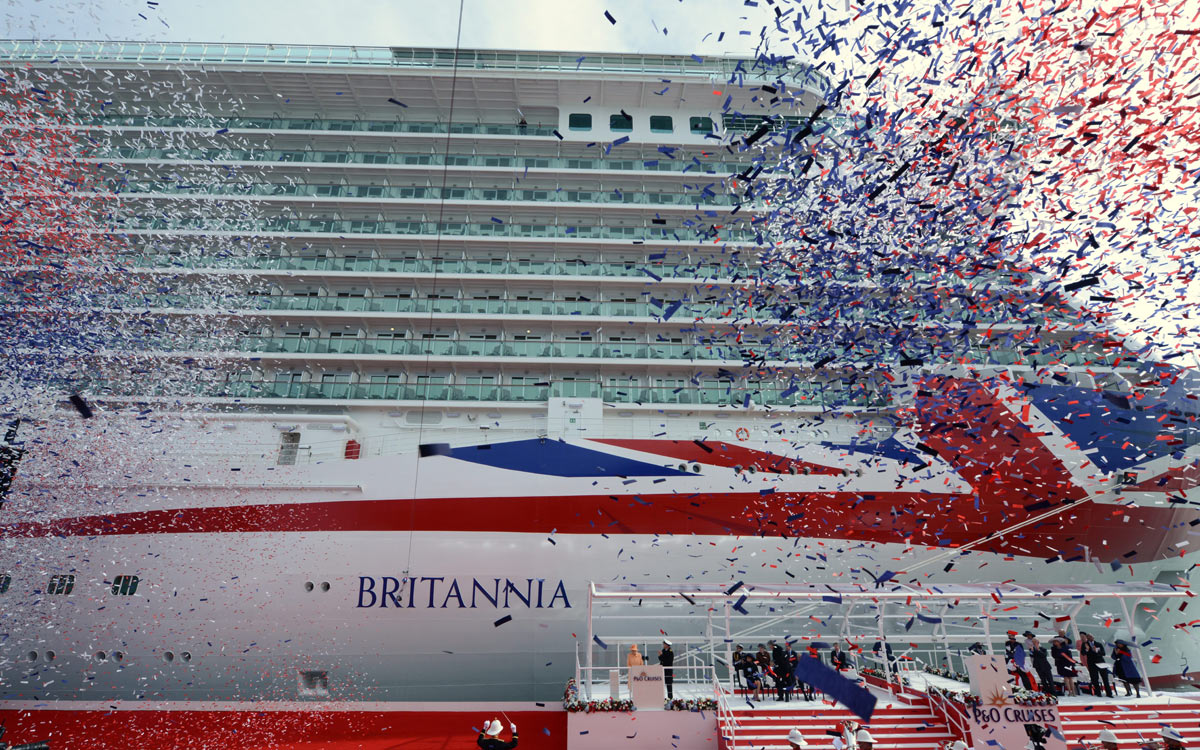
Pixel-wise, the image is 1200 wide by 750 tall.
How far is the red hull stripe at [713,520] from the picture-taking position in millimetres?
9172

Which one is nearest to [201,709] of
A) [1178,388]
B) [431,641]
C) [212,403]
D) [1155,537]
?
[431,641]

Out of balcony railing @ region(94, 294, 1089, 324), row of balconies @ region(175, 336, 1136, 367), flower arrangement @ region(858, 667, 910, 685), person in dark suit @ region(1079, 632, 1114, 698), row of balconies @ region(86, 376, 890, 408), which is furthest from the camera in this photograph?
balcony railing @ region(94, 294, 1089, 324)

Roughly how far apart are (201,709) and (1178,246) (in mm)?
12517

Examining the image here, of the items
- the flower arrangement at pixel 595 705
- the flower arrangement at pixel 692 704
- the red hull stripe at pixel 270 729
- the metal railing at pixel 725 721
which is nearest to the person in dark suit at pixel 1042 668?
the metal railing at pixel 725 721

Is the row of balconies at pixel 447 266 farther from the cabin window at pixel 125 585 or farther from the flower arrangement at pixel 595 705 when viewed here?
the flower arrangement at pixel 595 705

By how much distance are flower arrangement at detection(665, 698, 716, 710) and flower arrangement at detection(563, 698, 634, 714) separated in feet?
1.71

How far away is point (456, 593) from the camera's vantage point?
8781mm

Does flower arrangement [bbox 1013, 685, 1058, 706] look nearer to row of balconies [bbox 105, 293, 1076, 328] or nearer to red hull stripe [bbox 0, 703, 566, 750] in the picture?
red hull stripe [bbox 0, 703, 566, 750]

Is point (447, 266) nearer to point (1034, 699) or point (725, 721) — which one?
point (725, 721)

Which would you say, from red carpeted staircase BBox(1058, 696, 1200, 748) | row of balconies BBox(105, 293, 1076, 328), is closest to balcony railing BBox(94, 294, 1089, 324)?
row of balconies BBox(105, 293, 1076, 328)

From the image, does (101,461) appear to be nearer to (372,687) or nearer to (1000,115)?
(372,687)

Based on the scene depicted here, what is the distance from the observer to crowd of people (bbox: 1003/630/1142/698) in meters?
7.52

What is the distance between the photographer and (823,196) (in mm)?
5488

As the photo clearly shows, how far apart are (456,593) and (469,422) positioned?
484 centimetres
